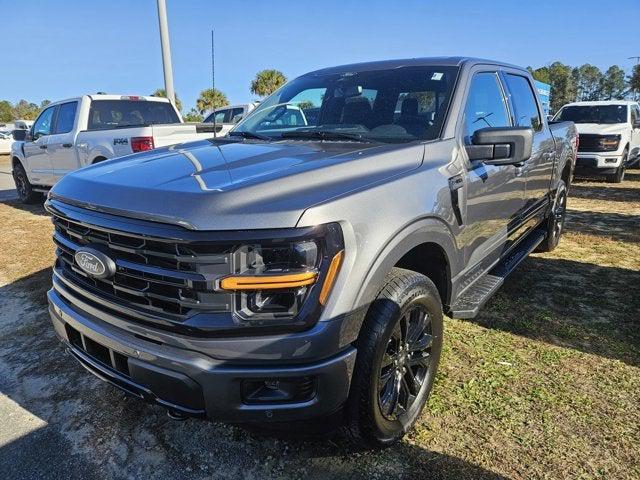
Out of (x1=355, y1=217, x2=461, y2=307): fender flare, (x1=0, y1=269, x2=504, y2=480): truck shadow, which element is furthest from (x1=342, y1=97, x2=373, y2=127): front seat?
(x1=0, y1=269, x2=504, y2=480): truck shadow

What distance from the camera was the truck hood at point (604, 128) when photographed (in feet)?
35.2

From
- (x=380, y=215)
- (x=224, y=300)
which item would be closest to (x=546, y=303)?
(x=380, y=215)

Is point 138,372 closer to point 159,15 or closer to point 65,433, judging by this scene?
point 65,433

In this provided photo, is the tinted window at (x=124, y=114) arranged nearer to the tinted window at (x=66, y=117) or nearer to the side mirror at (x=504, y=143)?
the tinted window at (x=66, y=117)

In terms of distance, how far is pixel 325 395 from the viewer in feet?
6.01

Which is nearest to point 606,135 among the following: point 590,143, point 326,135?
point 590,143

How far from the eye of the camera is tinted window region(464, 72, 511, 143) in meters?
2.99

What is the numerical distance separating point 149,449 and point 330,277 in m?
1.44

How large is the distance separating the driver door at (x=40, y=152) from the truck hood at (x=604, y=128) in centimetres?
1148

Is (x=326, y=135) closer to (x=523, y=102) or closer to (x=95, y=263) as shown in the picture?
(x=95, y=263)

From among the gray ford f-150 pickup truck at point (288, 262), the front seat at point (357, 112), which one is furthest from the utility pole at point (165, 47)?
the gray ford f-150 pickup truck at point (288, 262)

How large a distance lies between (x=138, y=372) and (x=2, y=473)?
1036 millimetres

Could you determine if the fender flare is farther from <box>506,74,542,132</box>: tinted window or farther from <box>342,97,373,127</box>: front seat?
<box>506,74,542,132</box>: tinted window

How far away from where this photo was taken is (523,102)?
13.5 ft
